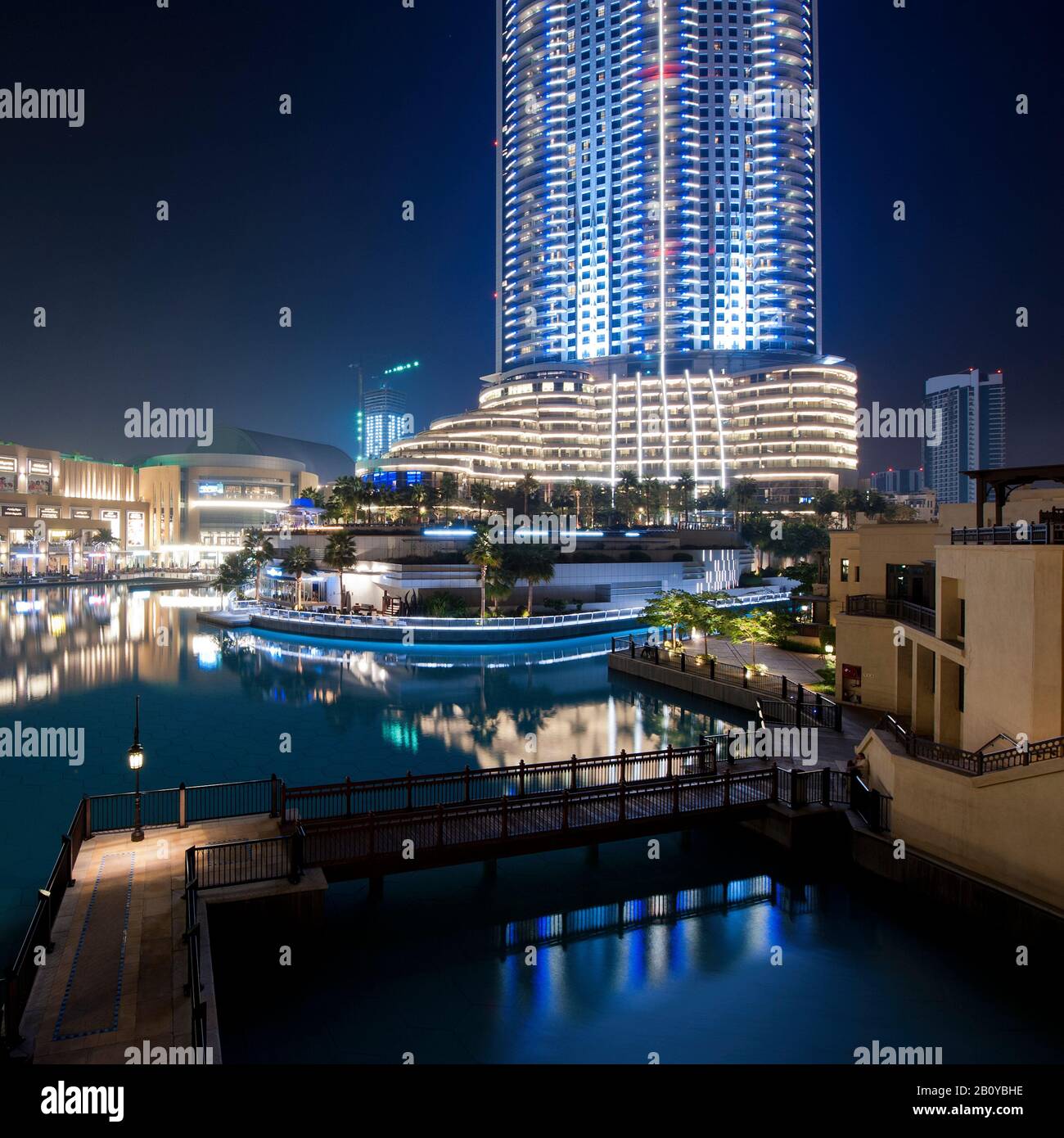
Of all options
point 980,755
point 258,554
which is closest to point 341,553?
point 258,554

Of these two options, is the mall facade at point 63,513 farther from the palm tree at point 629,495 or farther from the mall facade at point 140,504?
the palm tree at point 629,495

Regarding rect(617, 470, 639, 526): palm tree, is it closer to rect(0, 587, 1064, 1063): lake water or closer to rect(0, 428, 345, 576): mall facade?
rect(0, 428, 345, 576): mall facade

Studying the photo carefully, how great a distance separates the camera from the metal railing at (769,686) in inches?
Answer: 924

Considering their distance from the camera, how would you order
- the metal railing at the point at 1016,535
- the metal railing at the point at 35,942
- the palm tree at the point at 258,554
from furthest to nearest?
1. the palm tree at the point at 258,554
2. the metal railing at the point at 1016,535
3. the metal railing at the point at 35,942

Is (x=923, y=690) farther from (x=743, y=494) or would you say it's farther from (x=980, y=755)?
(x=743, y=494)

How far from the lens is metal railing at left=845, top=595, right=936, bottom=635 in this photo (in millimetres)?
21564

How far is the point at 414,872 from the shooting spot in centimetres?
1537

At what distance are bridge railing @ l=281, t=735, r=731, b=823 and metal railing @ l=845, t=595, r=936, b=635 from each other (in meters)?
6.87

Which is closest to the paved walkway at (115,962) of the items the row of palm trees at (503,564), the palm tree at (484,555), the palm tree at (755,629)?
the palm tree at (755,629)

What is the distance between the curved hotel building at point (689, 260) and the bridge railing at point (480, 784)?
5010 inches

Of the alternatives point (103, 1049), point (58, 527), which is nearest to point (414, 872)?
point (103, 1049)

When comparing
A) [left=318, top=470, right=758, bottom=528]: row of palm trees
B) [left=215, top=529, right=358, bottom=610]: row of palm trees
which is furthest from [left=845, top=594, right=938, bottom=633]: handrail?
[left=318, top=470, right=758, bottom=528]: row of palm trees

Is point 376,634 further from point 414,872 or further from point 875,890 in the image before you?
point 875,890
